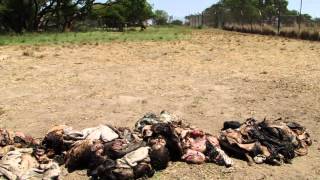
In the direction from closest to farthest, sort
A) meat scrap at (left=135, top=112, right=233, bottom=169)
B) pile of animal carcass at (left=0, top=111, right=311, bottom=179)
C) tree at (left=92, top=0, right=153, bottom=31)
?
1. pile of animal carcass at (left=0, top=111, right=311, bottom=179)
2. meat scrap at (left=135, top=112, right=233, bottom=169)
3. tree at (left=92, top=0, right=153, bottom=31)

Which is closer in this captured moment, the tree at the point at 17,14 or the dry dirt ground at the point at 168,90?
the dry dirt ground at the point at 168,90

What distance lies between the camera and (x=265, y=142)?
7703 millimetres

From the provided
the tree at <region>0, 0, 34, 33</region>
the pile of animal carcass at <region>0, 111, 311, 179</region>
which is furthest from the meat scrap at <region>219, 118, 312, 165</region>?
the tree at <region>0, 0, 34, 33</region>

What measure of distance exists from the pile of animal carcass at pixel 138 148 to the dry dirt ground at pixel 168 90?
18 cm

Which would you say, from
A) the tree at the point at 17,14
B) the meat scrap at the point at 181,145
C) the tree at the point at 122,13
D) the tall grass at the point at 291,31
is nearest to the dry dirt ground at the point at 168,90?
the meat scrap at the point at 181,145

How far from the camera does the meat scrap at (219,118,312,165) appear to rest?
7.48 m

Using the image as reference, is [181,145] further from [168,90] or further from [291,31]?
[291,31]

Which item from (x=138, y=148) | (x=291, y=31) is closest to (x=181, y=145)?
(x=138, y=148)

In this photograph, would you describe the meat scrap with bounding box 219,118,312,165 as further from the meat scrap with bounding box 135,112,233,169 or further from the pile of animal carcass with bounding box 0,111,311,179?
the meat scrap with bounding box 135,112,233,169

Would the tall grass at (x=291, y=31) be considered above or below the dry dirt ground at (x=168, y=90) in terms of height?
below

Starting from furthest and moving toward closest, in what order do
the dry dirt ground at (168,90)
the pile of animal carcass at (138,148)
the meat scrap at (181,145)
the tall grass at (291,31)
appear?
the tall grass at (291,31) < the dry dirt ground at (168,90) < the meat scrap at (181,145) < the pile of animal carcass at (138,148)

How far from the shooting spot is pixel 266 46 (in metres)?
21.5

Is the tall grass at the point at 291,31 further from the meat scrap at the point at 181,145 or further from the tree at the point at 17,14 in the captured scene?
the meat scrap at the point at 181,145

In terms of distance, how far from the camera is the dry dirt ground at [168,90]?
29.1 feet
